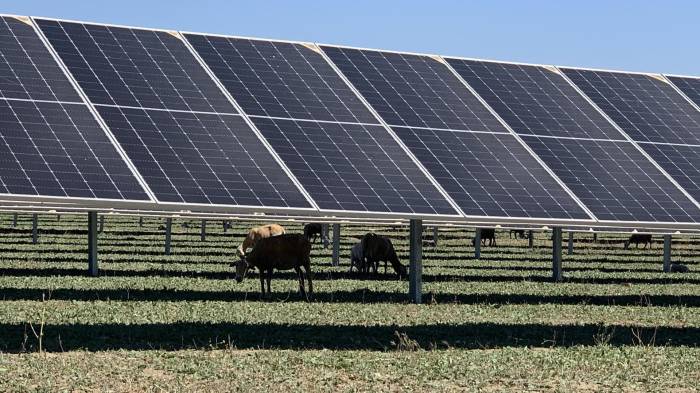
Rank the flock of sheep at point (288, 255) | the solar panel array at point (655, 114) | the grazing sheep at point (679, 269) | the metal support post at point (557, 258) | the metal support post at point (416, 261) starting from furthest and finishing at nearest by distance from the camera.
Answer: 1. the grazing sheep at point (679, 269)
2. the metal support post at point (557, 258)
3. the solar panel array at point (655, 114)
4. the flock of sheep at point (288, 255)
5. the metal support post at point (416, 261)

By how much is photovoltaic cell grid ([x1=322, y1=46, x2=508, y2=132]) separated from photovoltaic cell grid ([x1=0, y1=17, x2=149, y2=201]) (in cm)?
693

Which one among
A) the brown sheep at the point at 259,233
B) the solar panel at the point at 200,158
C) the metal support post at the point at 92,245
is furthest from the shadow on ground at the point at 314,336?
the brown sheep at the point at 259,233

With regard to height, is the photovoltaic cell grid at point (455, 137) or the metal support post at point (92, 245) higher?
the photovoltaic cell grid at point (455, 137)

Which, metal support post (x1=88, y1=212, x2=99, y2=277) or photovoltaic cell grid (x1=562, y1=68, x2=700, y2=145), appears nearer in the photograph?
metal support post (x1=88, y1=212, x2=99, y2=277)

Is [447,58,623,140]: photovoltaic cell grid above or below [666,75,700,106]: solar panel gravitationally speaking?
below

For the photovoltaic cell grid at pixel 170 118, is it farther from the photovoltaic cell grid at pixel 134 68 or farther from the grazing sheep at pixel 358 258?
the grazing sheep at pixel 358 258

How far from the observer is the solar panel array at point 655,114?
29.0m

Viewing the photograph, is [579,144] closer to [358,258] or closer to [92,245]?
[358,258]

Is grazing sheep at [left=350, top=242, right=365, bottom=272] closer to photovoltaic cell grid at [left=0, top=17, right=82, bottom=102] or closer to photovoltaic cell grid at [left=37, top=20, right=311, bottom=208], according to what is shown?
photovoltaic cell grid at [left=37, top=20, right=311, bottom=208]

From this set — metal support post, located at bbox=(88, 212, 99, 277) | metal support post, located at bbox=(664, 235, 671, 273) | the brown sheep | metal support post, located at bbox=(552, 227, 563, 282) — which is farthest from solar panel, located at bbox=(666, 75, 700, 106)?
metal support post, located at bbox=(88, 212, 99, 277)

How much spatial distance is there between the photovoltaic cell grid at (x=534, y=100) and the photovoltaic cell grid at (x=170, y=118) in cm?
719

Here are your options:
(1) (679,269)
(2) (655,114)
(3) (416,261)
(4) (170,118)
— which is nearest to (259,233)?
(3) (416,261)

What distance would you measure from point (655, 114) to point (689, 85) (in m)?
4.18

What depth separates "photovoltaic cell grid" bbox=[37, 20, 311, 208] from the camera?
22312mm
